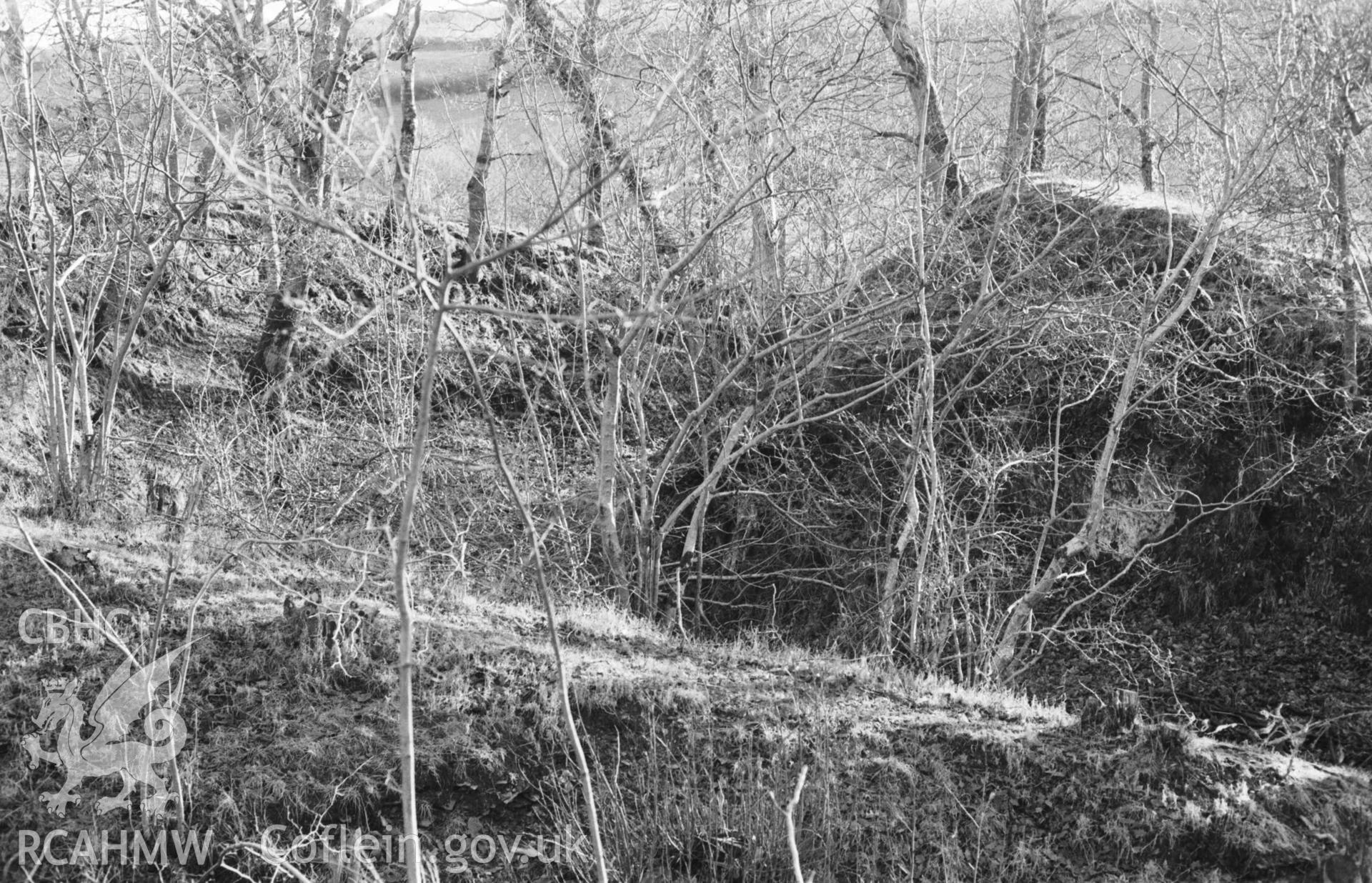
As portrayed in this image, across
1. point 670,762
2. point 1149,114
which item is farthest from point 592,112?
point 1149,114

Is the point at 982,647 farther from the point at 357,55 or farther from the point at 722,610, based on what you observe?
the point at 357,55

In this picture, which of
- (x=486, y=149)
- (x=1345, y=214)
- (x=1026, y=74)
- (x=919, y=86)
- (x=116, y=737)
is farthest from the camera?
(x=486, y=149)

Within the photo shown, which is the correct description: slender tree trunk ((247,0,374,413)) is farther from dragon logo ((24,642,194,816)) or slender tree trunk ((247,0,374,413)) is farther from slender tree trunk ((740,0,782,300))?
dragon logo ((24,642,194,816))

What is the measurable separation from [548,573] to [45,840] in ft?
15.3

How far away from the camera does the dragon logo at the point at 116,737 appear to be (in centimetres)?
445

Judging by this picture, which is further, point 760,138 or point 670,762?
point 760,138

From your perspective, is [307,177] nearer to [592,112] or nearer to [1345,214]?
[592,112]

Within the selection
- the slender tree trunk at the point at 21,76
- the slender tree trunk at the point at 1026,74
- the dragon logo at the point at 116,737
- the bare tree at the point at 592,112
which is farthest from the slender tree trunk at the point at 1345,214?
the slender tree trunk at the point at 21,76

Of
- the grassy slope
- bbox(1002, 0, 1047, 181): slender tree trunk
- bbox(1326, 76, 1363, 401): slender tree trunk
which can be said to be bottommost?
the grassy slope

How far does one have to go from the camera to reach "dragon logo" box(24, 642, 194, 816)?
175 inches

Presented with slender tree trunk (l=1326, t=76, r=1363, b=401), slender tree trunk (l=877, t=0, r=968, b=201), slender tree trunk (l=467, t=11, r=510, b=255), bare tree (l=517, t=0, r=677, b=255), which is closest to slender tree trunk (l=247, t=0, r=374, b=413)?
slender tree trunk (l=467, t=11, r=510, b=255)

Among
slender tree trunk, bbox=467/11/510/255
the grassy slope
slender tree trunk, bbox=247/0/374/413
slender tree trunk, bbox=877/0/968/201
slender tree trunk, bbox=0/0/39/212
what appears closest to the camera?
the grassy slope

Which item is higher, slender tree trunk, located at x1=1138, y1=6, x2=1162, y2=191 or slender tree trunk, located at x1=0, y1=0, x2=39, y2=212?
slender tree trunk, located at x1=1138, y1=6, x2=1162, y2=191

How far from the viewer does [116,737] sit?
4680 millimetres
